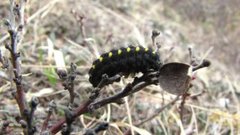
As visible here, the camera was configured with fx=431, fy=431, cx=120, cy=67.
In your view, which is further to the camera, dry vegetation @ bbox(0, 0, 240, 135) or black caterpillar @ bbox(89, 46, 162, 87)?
dry vegetation @ bbox(0, 0, 240, 135)

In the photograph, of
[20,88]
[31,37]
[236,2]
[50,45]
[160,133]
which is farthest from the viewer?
[236,2]

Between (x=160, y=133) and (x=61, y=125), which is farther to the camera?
(x=160, y=133)

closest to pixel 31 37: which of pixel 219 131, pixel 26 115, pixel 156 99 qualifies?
pixel 156 99

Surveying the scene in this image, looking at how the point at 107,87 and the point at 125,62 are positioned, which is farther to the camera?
the point at 107,87

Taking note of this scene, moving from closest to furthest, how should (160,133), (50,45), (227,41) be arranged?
(160,133)
(50,45)
(227,41)

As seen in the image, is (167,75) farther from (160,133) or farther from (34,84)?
(34,84)
